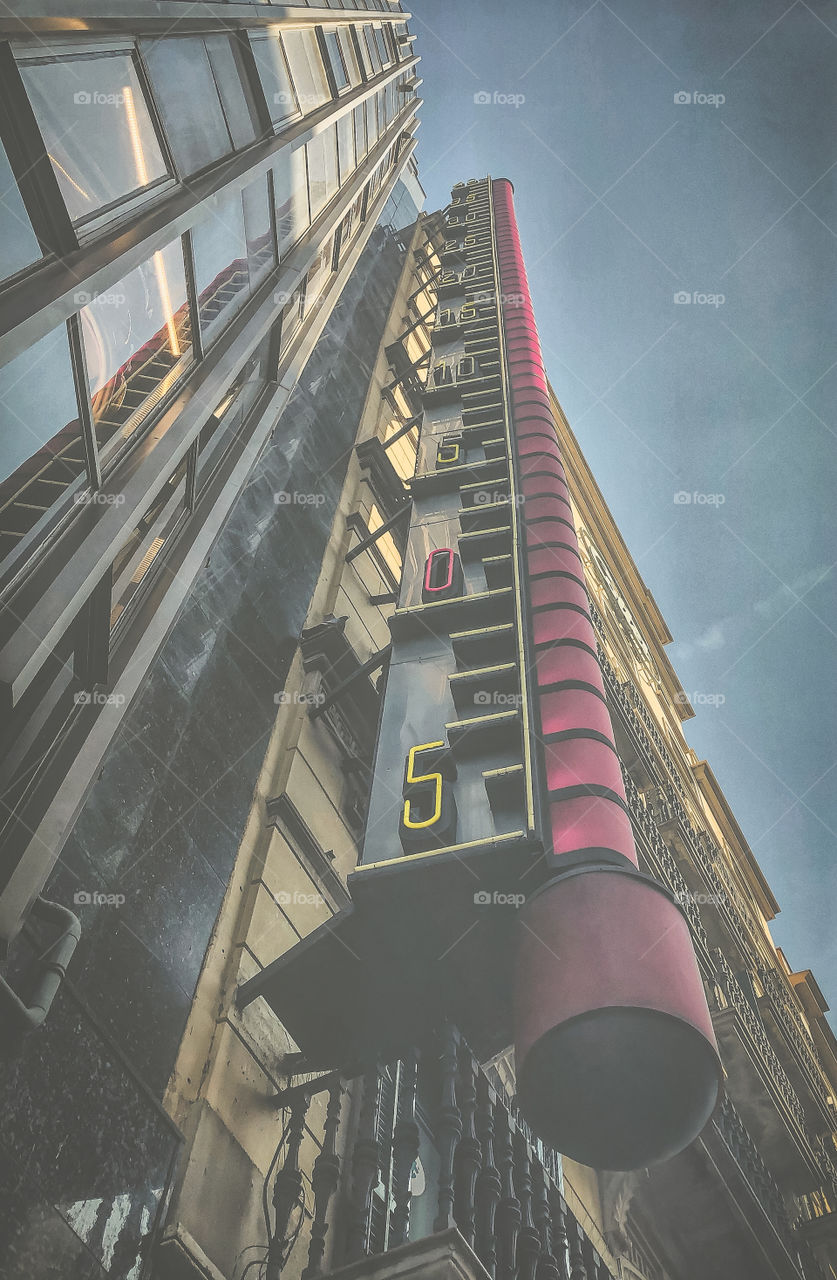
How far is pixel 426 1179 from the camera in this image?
24.9 feet

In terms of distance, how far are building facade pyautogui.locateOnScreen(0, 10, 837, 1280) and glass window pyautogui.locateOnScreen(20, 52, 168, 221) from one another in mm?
35

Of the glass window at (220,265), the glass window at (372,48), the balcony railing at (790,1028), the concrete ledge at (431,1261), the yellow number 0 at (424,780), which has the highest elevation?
the glass window at (372,48)

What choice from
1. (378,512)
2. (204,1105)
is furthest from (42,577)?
(378,512)

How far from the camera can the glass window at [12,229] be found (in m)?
4.84

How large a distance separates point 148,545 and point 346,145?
11230mm

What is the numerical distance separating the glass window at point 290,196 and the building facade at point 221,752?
86 millimetres

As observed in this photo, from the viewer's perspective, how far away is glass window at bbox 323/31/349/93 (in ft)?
45.2

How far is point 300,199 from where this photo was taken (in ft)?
37.0

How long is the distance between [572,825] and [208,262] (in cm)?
598

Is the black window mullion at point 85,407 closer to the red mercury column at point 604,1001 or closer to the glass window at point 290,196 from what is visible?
the red mercury column at point 604,1001

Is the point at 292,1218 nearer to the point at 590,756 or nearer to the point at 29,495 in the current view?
the point at 590,756

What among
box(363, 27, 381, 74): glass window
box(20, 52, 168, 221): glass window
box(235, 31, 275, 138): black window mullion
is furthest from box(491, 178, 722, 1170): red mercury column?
box(363, 27, 381, 74): glass window

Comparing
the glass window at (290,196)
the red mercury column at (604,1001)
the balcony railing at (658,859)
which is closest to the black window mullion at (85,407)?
the red mercury column at (604,1001)

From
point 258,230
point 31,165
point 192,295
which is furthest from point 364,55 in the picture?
point 31,165
